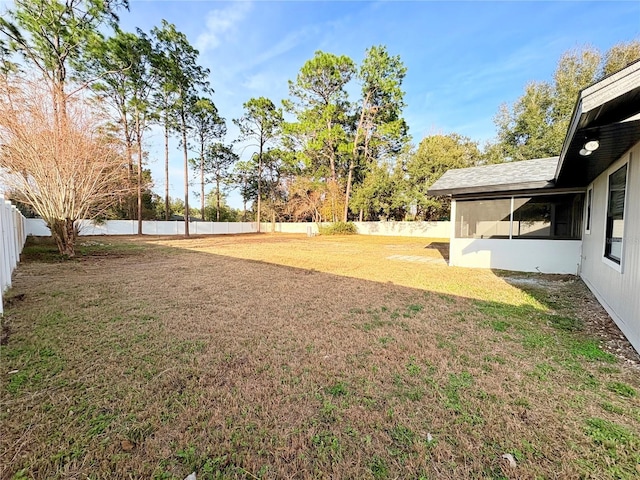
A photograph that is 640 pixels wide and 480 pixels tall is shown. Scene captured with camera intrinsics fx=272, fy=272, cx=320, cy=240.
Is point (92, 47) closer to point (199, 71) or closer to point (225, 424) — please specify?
point (199, 71)

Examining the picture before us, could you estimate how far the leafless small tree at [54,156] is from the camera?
21.9ft

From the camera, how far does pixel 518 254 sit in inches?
277

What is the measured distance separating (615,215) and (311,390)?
503cm

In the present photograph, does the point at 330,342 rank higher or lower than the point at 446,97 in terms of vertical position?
lower

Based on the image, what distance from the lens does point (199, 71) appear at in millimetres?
19938

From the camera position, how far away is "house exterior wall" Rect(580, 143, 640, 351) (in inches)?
114

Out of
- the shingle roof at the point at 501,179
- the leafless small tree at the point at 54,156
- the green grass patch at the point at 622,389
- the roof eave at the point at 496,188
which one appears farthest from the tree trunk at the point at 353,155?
the green grass patch at the point at 622,389

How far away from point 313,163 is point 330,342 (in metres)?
23.0

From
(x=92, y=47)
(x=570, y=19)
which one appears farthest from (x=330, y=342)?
(x=92, y=47)

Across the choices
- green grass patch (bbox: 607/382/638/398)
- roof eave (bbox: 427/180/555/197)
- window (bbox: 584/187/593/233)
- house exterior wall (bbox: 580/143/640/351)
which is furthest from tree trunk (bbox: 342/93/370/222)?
green grass patch (bbox: 607/382/638/398)

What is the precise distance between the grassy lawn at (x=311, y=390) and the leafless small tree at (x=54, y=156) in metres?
4.68

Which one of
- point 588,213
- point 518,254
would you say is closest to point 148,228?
point 518,254

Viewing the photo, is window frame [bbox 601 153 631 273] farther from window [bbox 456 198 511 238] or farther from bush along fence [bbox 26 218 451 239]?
bush along fence [bbox 26 218 451 239]

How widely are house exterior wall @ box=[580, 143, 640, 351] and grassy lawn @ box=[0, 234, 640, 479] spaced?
0.27m
